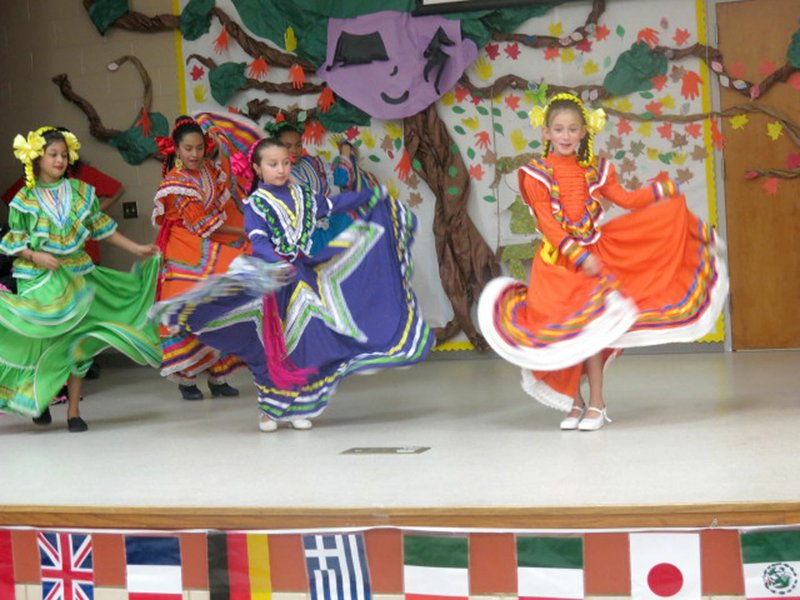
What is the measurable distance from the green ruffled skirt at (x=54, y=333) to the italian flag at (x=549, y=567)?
8.67 feet

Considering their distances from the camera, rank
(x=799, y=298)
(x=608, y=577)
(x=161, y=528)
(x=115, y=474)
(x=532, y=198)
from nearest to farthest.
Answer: (x=608, y=577), (x=161, y=528), (x=115, y=474), (x=532, y=198), (x=799, y=298)

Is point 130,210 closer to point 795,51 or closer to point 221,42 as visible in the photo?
point 221,42

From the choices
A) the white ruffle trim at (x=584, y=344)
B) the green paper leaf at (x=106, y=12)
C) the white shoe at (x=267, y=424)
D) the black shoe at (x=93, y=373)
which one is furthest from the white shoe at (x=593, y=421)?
the green paper leaf at (x=106, y=12)

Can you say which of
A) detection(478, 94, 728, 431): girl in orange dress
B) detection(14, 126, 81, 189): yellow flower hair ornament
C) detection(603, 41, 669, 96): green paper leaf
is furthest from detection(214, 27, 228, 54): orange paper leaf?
detection(478, 94, 728, 431): girl in orange dress

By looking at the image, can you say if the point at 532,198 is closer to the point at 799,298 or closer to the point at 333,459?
the point at 333,459

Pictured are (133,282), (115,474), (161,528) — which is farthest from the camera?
(133,282)

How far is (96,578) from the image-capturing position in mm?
3527

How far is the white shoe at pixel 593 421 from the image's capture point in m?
4.58

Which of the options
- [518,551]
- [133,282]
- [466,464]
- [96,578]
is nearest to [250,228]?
[133,282]

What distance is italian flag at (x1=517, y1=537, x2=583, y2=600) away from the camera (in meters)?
3.15

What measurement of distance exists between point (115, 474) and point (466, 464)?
116 cm

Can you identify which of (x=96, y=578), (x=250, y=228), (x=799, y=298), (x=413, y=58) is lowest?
(x=96, y=578)

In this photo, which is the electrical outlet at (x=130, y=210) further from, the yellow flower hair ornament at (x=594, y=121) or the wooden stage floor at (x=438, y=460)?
the yellow flower hair ornament at (x=594, y=121)

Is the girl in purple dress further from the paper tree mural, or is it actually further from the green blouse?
the paper tree mural
